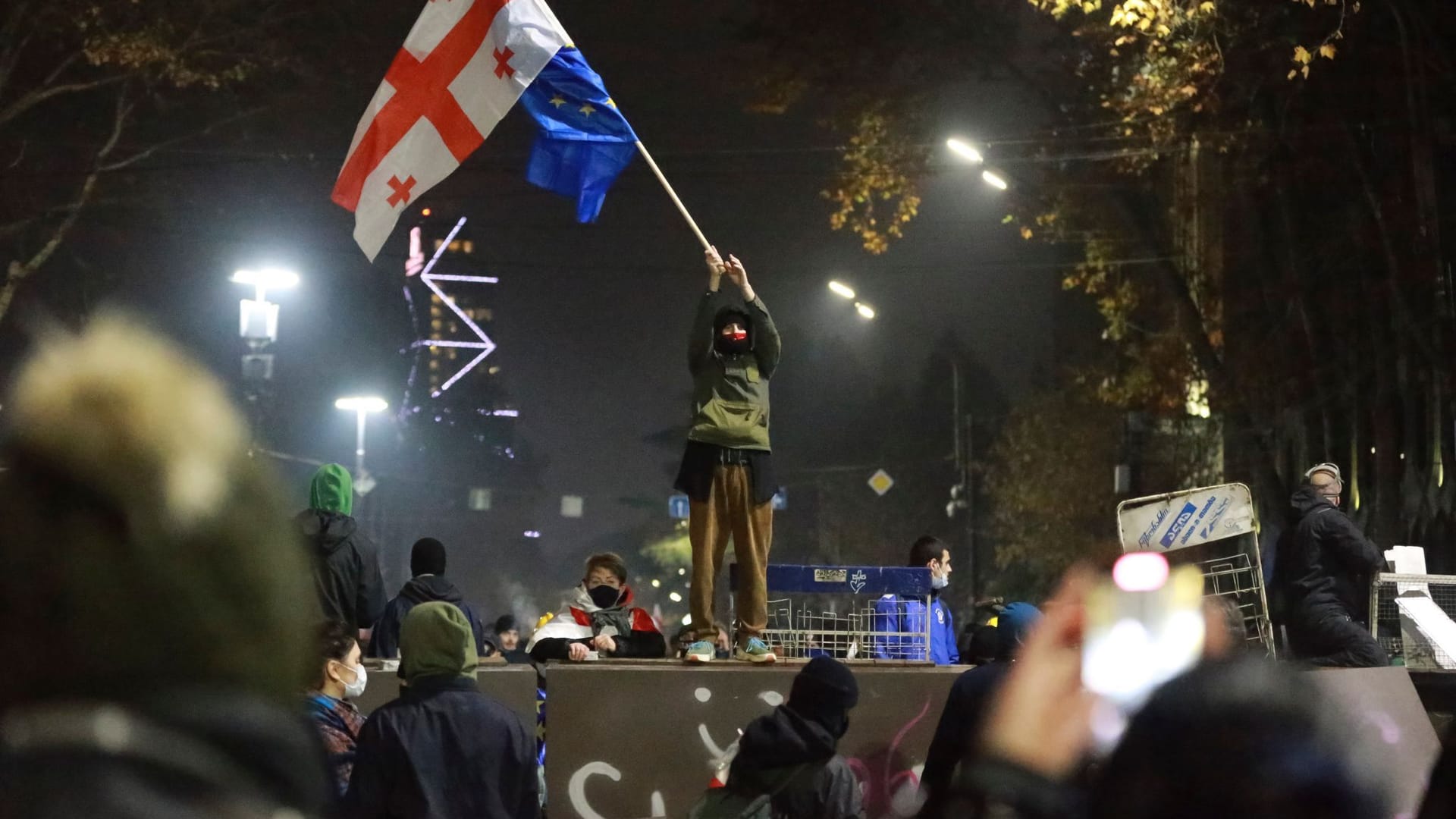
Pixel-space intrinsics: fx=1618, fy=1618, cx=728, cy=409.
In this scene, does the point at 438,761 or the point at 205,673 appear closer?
the point at 205,673

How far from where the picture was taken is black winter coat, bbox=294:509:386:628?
8.38m

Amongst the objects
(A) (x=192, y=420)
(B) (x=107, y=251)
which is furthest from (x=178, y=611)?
(B) (x=107, y=251)

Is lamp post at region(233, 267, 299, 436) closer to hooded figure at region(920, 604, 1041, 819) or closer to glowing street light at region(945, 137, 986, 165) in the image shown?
glowing street light at region(945, 137, 986, 165)

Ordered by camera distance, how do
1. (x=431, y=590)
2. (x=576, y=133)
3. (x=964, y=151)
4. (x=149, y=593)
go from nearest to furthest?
(x=149, y=593) < (x=431, y=590) < (x=576, y=133) < (x=964, y=151)

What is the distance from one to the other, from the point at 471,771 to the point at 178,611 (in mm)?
4119

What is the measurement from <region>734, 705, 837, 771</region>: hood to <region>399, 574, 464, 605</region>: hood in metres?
2.67

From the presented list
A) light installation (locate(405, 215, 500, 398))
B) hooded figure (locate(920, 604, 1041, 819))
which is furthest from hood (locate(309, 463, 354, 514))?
light installation (locate(405, 215, 500, 398))

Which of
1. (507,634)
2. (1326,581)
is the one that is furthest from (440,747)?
(507,634)

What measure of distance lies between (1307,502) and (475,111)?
545 centimetres

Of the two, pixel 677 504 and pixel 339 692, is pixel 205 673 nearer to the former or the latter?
pixel 339 692

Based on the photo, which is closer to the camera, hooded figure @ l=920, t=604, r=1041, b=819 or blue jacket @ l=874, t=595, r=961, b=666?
hooded figure @ l=920, t=604, r=1041, b=819

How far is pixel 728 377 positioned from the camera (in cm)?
869

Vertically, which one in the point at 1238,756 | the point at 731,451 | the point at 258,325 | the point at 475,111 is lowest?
the point at 1238,756

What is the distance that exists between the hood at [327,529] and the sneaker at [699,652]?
188cm
